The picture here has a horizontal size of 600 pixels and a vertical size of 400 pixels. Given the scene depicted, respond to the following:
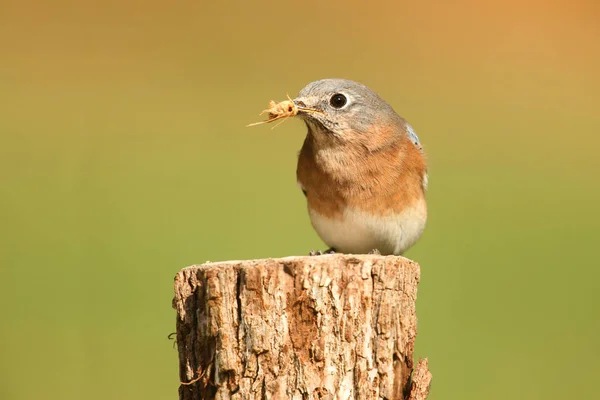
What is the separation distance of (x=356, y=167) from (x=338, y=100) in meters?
0.51

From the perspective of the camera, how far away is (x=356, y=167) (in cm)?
658

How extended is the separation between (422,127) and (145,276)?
5.84 metres

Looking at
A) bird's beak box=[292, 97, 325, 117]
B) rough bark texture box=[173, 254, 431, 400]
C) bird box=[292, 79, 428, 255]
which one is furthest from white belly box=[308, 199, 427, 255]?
rough bark texture box=[173, 254, 431, 400]

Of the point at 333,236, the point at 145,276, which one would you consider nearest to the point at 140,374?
the point at 145,276

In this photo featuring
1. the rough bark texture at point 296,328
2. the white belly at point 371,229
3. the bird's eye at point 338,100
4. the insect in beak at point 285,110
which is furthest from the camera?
the white belly at point 371,229

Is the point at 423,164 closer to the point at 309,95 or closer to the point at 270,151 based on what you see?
the point at 309,95

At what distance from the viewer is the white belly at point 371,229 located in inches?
262

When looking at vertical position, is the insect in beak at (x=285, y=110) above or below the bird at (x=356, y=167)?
above

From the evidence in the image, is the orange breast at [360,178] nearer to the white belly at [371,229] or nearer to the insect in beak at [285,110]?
the white belly at [371,229]

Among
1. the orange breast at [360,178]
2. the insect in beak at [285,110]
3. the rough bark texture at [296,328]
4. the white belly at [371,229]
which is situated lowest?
the rough bark texture at [296,328]

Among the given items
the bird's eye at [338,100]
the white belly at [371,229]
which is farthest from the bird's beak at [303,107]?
the white belly at [371,229]

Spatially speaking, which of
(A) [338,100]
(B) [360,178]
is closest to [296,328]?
(B) [360,178]

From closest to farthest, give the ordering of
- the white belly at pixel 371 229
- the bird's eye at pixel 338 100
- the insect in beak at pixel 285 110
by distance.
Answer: the insect in beak at pixel 285 110, the bird's eye at pixel 338 100, the white belly at pixel 371 229

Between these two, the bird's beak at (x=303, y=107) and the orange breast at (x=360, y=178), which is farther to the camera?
the orange breast at (x=360, y=178)
